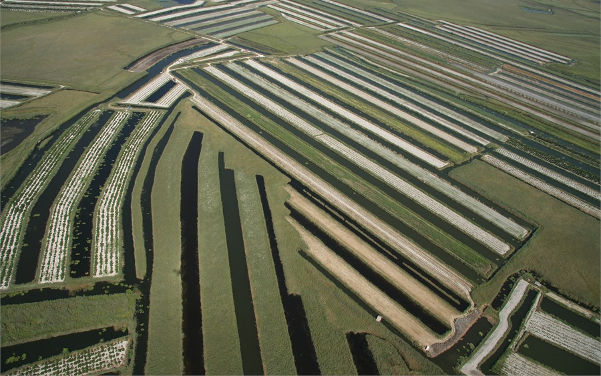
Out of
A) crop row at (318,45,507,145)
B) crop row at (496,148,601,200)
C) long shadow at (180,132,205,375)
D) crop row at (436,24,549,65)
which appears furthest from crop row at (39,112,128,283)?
crop row at (436,24,549,65)

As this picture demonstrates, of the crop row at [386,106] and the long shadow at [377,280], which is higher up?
the crop row at [386,106]

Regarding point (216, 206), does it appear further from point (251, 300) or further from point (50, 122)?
point (50, 122)

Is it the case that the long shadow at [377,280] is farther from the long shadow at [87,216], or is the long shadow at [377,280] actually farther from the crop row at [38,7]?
the crop row at [38,7]

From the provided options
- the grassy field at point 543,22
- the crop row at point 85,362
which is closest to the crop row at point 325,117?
the crop row at point 85,362

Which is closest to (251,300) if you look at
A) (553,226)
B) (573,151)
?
(553,226)

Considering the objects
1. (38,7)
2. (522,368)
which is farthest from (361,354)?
(38,7)

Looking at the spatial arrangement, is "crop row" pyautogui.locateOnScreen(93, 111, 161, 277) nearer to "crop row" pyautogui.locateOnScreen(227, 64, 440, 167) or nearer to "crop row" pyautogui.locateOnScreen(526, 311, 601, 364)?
"crop row" pyautogui.locateOnScreen(227, 64, 440, 167)

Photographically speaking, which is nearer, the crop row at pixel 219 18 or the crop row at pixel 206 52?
the crop row at pixel 206 52
